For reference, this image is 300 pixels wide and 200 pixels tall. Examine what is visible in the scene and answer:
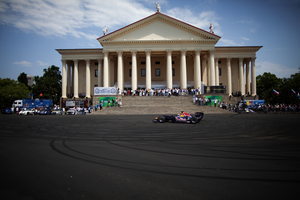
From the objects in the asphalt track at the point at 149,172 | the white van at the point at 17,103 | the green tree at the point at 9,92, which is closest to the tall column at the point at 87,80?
the white van at the point at 17,103

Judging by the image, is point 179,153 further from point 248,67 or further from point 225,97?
point 248,67

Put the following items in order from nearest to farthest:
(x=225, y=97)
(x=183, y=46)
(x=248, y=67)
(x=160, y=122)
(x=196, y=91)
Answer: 1. (x=160, y=122)
2. (x=225, y=97)
3. (x=196, y=91)
4. (x=183, y=46)
5. (x=248, y=67)

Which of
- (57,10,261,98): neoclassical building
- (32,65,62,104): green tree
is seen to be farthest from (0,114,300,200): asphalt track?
(32,65,62,104): green tree

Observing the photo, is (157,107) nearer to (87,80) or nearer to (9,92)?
(87,80)

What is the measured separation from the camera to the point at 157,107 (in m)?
32.6

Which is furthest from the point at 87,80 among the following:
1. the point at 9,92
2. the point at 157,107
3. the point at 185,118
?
the point at 185,118

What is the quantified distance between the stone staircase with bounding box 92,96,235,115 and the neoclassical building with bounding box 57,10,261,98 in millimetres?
5569

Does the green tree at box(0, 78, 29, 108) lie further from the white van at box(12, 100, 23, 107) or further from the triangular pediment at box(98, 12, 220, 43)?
the triangular pediment at box(98, 12, 220, 43)

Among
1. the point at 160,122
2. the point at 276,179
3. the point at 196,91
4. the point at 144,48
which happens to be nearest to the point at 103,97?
the point at 144,48

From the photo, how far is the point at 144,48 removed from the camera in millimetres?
43250

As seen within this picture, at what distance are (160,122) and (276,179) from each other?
41.2 ft

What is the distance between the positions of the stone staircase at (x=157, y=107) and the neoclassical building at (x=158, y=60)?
5.57m

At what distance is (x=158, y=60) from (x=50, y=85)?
1374 inches

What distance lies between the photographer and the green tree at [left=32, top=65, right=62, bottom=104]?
60.6 metres
